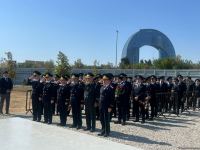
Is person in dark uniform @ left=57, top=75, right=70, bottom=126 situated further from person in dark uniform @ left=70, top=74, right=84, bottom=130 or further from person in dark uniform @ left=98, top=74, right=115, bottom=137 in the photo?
person in dark uniform @ left=98, top=74, right=115, bottom=137

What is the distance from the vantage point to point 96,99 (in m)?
12.4

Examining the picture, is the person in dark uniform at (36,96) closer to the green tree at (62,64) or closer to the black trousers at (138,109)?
the black trousers at (138,109)

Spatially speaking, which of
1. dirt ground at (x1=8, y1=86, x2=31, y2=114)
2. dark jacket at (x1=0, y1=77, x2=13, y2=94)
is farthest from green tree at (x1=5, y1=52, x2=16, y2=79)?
dark jacket at (x1=0, y1=77, x2=13, y2=94)

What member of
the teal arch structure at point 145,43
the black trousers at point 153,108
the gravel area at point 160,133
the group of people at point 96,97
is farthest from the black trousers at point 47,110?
the teal arch structure at point 145,43

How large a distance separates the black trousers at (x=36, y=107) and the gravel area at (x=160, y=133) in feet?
2.13

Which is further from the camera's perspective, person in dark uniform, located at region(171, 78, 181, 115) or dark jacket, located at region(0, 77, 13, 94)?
person in dark uniform, located at region(171, 78, 181, 115)

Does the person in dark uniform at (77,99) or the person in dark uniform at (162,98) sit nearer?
the person in dark uniform at (77,99)

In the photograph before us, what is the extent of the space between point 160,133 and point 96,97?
2.31 metres

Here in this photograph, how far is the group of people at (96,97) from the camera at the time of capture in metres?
12.0

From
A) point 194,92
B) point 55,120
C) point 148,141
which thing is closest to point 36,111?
point 55,120

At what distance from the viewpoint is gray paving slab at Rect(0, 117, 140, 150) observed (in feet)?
30.3

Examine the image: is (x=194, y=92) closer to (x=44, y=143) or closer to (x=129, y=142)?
(x=129, y=142)

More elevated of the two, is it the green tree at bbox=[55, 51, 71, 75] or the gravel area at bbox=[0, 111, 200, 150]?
the green tree at bbox=[55, 51, 71, 75]

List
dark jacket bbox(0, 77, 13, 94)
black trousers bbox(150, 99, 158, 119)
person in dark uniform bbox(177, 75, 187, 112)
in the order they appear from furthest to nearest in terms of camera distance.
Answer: person in dark uniform bbox(177, 75, 187, 112) < dark jacket bbox(0, 77, 13, 94) < black trousers bbox(150, 99, 158, 119)
